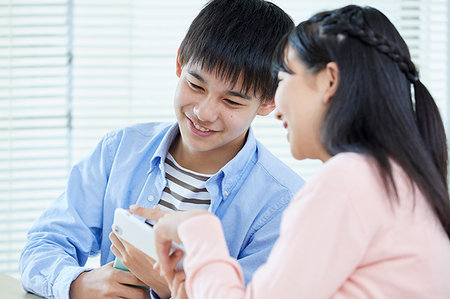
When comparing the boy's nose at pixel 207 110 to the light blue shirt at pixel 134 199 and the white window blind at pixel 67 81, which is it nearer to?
the light blue shirt at pixel 134 199

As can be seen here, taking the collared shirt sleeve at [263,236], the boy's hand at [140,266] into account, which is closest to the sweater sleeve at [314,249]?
the boy's hand at [140,266]

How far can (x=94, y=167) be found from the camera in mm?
1467

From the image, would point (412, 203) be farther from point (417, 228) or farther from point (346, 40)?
point (346, 40)

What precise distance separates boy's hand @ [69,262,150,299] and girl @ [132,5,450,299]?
28cm

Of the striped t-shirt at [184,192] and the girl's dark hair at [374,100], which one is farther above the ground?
the girl's dark hair at [374,100]

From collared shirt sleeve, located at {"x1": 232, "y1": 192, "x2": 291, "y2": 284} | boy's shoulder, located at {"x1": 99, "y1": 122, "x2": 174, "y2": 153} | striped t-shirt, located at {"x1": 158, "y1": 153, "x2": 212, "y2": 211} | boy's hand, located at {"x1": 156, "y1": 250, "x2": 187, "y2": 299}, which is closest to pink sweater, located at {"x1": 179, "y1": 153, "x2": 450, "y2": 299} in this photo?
boy's hand, located at {"x1": 156, "y1": 250, "x2": 187, "y2": 299}

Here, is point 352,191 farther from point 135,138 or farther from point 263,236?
point 135,138

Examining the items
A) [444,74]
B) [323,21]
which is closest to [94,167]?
[323,21]

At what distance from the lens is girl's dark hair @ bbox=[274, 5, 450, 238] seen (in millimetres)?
799

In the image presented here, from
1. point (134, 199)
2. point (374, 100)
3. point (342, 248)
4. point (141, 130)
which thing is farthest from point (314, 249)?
point (141, 130)

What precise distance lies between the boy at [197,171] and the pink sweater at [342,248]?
0.35m

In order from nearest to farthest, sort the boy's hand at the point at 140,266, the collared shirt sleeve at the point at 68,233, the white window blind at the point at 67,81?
the boy's hand at the point at 140,266, the collared shirt sleeve at the point at 68,233, the white window blind at the point at 67,81

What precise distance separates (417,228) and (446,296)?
12 cm

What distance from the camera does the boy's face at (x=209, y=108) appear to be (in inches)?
49.3
